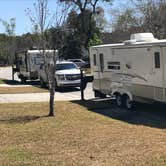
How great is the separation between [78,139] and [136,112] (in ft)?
20.5

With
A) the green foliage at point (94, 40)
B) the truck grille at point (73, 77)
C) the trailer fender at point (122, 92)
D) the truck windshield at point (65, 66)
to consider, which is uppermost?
the green foliage at point (94, 40)

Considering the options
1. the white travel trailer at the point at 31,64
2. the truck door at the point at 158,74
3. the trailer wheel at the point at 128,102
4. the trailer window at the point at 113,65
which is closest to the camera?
the truck door at the point at 158,74

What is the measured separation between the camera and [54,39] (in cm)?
1496

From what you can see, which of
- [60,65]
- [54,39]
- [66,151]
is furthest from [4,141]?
[60,65]

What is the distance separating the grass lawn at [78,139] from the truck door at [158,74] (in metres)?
0.71

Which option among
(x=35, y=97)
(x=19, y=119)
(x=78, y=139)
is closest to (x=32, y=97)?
(x=35, y=97)

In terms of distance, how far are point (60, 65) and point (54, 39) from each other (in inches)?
516

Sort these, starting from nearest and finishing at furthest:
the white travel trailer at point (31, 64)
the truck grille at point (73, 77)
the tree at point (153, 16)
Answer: the truck grille at point (73, 77)
the white travel trailer at point (31, 64)
the tree at point (153, 16)

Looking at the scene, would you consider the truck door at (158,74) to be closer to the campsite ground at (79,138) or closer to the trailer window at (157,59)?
the trailer window at (157,59)

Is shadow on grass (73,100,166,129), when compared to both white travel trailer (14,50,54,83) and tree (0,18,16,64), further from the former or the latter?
tree (0,18,16,64)

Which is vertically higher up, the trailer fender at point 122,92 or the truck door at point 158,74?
the truck door at point 158,74

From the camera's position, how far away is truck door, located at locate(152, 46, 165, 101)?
1464cm

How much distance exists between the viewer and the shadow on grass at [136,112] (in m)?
13.8

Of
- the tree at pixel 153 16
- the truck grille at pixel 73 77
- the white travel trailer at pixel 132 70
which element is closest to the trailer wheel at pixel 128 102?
the white travel trailer at pixel 132 70
